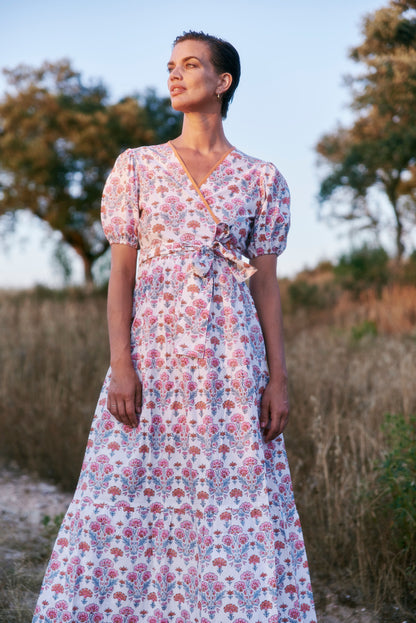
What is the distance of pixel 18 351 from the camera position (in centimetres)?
651

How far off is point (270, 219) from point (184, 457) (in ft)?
2.92

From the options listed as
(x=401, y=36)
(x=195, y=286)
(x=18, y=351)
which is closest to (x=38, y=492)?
(x=18, y=351)

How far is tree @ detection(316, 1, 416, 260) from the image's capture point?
23.5 ft

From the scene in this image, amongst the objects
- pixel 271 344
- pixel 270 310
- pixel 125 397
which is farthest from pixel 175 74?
pixel 125 397

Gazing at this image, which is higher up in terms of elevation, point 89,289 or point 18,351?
point 89,289

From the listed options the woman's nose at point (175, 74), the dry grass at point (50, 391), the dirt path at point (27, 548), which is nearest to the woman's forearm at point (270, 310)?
the woman's nose at point (175, 74)

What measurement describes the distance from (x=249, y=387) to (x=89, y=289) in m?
13.5

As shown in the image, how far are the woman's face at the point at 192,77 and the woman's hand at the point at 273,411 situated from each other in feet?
3.42

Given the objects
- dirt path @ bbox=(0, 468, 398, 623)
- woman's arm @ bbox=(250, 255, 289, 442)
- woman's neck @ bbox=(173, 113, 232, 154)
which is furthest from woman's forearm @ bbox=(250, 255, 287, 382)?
dirt path @ bbox=(0, 468, 398, 623)

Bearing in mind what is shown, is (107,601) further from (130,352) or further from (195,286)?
(195,286)

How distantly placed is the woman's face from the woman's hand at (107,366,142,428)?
0.98 metres

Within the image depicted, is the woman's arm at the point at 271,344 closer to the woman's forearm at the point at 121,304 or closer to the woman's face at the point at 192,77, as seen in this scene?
the woman's forearm at the point at 121,304

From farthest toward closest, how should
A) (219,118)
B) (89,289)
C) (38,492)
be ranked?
(89,289)
(38,492)
(219,118)

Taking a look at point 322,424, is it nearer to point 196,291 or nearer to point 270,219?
point 270,219
